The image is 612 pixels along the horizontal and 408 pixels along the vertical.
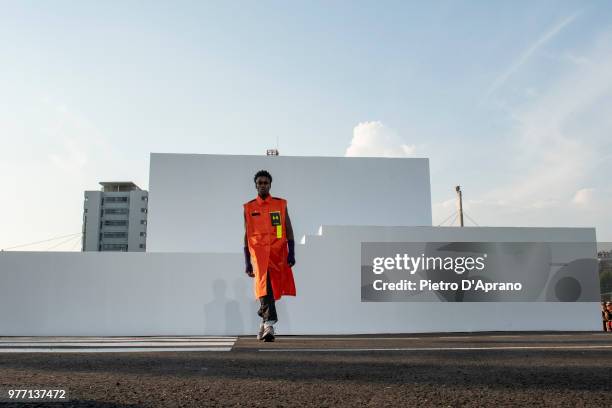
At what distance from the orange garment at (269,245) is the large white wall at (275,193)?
473 inches

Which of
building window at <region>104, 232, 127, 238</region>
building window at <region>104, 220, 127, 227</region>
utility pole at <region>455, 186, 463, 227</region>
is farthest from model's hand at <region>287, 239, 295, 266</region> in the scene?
building window at <region>104, 220, 127, 227</region>

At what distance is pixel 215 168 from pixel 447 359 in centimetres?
1576

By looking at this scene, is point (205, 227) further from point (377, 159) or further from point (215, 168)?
point (377, 159)

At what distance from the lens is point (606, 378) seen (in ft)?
10.2

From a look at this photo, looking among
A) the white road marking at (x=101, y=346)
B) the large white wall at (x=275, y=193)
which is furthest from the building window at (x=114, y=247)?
the white road marking at (x=101, y=346)

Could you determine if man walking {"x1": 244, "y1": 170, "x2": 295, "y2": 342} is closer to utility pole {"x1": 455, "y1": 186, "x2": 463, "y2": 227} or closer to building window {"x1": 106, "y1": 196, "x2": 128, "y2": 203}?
utility pole {"x1": 455, "y1": 186, "x2": 463, "y2": 227}

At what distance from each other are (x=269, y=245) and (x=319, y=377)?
142 inches

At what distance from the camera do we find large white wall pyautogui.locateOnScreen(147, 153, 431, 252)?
18.7m

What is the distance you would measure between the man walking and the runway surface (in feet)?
6.71

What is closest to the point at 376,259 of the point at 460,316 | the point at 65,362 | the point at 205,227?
the point at 460,316

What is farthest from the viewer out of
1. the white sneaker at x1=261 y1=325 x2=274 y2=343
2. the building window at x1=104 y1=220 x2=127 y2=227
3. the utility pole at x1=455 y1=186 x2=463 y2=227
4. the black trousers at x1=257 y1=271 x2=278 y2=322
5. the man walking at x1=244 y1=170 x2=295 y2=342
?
the building window at x1=104 y1=220 x2=127 y2=227

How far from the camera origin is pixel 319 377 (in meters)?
3.13

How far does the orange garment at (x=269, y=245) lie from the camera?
666cm

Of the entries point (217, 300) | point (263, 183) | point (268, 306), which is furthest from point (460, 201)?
point (268, 306)
